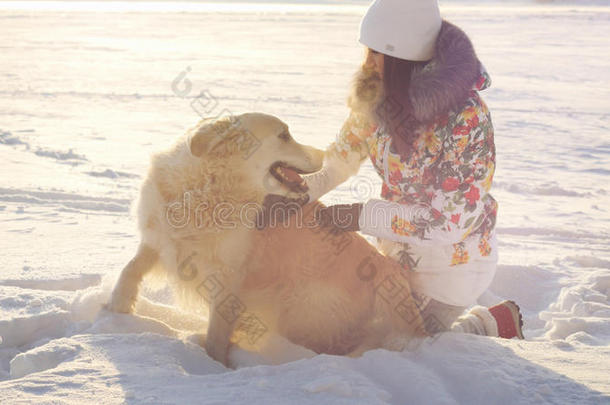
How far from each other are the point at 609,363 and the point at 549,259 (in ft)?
5.79

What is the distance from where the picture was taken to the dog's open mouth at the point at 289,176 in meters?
3.01

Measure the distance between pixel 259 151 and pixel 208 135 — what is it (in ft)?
1.06

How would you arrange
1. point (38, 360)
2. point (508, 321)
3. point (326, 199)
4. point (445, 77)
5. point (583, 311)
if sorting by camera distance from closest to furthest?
point (38, 360) → point (445, 77) → point (508, 321) → point (583, 311) → point (326, 199)

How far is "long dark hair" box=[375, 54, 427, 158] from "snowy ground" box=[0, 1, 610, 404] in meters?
1.02

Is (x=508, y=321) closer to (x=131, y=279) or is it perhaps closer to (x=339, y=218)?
(x=339, y=218)

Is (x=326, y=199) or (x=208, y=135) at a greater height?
(x=208, y=135)

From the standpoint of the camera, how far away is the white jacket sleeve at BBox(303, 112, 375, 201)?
3195mm

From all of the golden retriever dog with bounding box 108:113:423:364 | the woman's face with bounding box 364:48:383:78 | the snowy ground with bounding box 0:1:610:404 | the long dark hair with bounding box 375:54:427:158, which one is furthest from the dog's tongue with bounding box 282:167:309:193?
the snowy ground with bounding box 0:1:610:404

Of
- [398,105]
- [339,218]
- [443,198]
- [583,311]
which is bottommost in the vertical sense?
[583,311]

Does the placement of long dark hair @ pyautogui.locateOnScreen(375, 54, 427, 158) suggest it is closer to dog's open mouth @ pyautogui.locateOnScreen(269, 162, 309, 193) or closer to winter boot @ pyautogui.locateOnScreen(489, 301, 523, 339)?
dog's open mouth @ pyautogui.locateOnScreen(269, 162, 309, 193)

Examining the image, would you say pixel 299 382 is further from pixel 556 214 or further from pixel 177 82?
pixel 177 82

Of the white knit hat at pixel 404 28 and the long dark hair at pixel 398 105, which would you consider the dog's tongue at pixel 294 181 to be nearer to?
the long dark hair at pixel 398 105

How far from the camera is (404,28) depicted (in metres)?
2.65

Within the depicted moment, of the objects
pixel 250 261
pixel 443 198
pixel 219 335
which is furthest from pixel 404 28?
pixel 219 335
